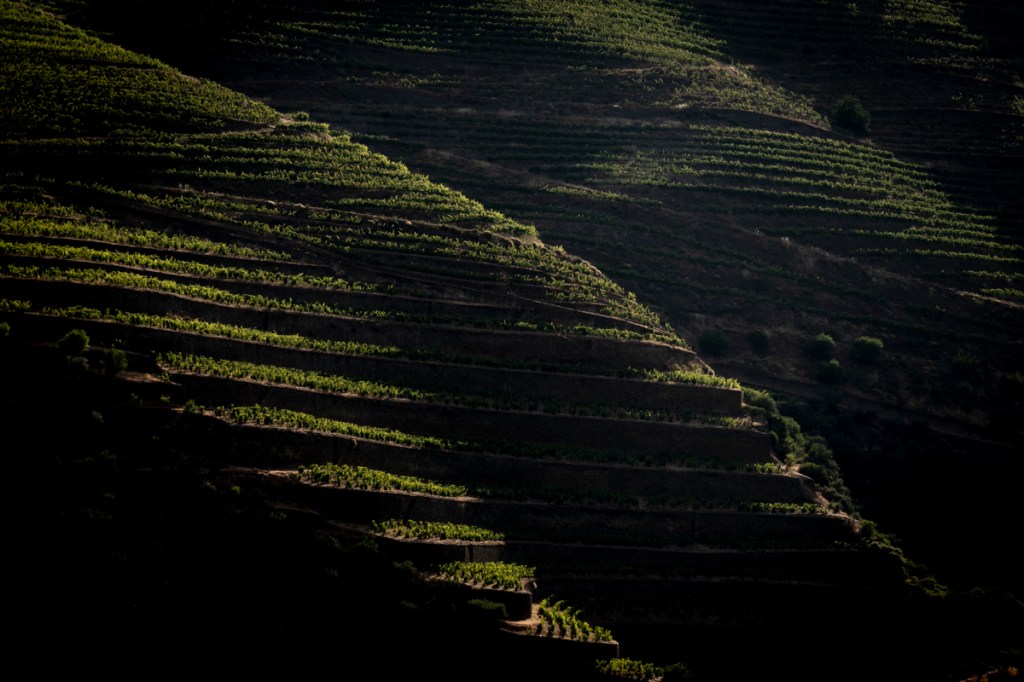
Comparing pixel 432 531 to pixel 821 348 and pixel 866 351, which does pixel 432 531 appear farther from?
pixel 866 351

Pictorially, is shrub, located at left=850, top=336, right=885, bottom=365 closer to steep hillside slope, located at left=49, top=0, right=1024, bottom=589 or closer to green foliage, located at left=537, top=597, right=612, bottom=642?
steep hillside slope, located at left=49, top=0, right=1024, bottom=589

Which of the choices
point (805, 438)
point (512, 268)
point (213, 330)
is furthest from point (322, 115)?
point (805, 438)

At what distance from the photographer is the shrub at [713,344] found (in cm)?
5803

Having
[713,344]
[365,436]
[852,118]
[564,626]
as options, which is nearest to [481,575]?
[564,626]

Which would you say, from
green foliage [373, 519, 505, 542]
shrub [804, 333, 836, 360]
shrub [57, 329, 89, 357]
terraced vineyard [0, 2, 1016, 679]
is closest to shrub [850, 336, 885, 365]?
shrub [804, 333, 836, 360]

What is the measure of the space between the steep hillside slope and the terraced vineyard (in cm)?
189

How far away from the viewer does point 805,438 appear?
5266cm

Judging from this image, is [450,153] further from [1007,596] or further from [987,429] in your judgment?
[1007,596]

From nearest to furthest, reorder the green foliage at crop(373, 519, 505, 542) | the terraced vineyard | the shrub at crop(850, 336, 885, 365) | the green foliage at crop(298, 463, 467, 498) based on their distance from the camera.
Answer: the terraced vineyard < the green foliage at crop(373, 519, 505, 542) < the green foliage at crop(298, 463, 467, 498) < the shrub at crop(850, 336, 885, 365)

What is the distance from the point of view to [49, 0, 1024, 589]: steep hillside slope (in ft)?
188

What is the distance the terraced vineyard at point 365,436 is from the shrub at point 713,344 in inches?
131

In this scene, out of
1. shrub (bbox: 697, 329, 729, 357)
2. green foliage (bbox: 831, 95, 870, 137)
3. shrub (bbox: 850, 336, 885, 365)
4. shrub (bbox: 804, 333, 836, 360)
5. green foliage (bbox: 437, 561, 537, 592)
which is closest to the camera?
green foliage (bbox: 437, 561, 537, 592)

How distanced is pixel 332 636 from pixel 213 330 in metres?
11.8

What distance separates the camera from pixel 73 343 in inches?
1662
